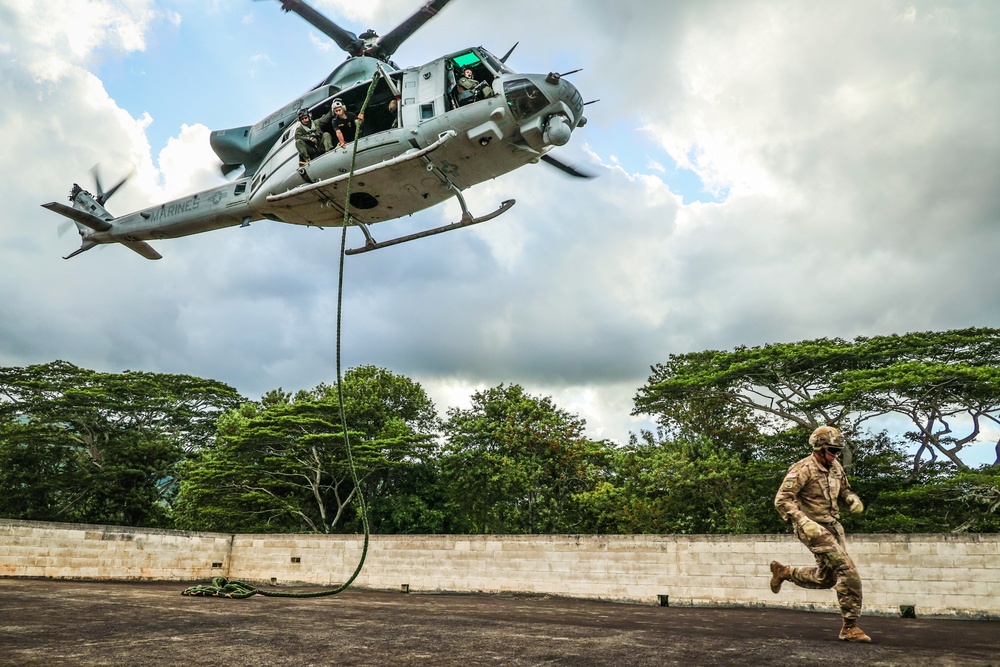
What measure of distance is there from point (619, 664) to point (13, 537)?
14391 millimetres

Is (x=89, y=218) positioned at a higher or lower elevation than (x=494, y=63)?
lower

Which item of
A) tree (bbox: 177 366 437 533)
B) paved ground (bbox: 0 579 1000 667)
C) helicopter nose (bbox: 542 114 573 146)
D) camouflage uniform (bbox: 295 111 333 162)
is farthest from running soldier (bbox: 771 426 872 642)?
tree (bbox: 177 366 437 533)

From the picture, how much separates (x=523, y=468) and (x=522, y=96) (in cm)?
1713

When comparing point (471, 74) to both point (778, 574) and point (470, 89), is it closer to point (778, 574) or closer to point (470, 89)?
point (470, 89)

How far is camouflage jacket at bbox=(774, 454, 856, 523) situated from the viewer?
4.74 metres

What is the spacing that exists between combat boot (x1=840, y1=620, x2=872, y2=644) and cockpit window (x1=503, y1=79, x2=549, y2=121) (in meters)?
7.55

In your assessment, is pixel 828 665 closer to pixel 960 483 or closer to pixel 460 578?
pixel 460 578

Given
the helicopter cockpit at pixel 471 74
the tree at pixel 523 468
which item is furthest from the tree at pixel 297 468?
the helicopter cockpit at pixel 471 74

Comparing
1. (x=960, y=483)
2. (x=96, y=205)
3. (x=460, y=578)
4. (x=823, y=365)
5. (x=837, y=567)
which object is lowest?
(x=460, y=578)

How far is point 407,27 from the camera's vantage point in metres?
11.7

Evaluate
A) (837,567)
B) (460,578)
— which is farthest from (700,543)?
(837,567)

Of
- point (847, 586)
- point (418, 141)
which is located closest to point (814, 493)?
point (847, 586)

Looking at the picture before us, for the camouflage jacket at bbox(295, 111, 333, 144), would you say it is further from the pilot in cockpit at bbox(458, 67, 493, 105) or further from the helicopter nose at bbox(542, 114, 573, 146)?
the helicopter nose at bbox(542, 114, 573, 146)

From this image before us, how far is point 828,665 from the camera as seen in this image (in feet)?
10.8
